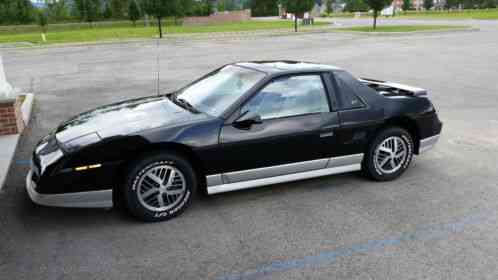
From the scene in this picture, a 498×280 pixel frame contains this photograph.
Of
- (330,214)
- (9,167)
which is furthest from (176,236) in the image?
(9,167)

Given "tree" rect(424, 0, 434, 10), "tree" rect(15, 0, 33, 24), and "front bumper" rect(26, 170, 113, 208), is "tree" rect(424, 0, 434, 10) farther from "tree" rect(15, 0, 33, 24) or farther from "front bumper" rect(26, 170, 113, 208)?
"front bumper" rect(26, 170, 113, 208)

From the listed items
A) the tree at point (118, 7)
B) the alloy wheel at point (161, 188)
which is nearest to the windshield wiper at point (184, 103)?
the alloy wheel at point (161, 188)

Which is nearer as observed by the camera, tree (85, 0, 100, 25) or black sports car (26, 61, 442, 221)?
black sports car (26, 61, 442, 221)

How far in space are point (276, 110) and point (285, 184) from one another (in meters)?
0.97

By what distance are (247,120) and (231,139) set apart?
0.79 feet

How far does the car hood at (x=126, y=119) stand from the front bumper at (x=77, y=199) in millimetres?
527

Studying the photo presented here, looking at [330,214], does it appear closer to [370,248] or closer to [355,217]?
[355,217]

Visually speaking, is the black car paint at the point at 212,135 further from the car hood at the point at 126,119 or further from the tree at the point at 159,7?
the tree at the point at 159,7

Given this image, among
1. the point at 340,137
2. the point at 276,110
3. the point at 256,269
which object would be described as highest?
the point at 276,110

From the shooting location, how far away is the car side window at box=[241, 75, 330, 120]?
14.9 ft

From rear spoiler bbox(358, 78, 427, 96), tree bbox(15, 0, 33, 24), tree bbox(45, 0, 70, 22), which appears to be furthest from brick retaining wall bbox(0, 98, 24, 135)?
tree bbox(45, 0, 70, 22)

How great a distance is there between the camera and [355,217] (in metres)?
4.31

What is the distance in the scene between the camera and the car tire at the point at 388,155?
510 centimetres

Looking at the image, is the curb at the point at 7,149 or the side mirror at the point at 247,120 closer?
the side mirror at the point at 247,120
